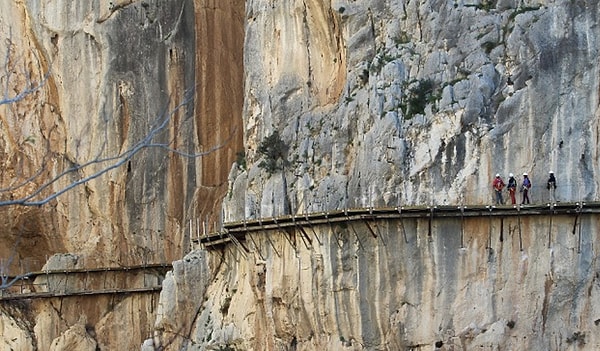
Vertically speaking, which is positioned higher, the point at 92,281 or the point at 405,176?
the point at 405,176

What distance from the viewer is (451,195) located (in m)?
35.4

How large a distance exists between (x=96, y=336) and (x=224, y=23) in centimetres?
1321

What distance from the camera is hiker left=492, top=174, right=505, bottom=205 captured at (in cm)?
3447

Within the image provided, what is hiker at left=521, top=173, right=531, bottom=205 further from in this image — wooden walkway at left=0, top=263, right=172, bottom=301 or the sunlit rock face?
wooden walkway at left=0, top=263, right=172, bottom=301

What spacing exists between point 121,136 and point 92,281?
583 centimetres

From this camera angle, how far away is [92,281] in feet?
174

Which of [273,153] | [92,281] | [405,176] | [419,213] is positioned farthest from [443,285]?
[92,281]

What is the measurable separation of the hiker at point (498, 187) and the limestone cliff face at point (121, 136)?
60.9 ft

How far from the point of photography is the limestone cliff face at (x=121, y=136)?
52.4 meters

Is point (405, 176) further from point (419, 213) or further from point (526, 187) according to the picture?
point (526, 187)

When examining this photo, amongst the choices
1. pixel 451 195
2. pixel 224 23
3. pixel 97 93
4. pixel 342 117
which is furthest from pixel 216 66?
pixel 451 195

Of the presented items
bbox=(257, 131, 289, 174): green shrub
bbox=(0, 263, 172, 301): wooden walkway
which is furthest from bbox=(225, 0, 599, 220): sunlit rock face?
bbox=(0, 263, 172, 301): wooden walkway

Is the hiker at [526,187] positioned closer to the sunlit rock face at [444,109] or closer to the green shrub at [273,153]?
the sunlit rock face at [444,109]

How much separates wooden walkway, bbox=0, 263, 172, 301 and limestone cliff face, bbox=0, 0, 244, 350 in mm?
458
